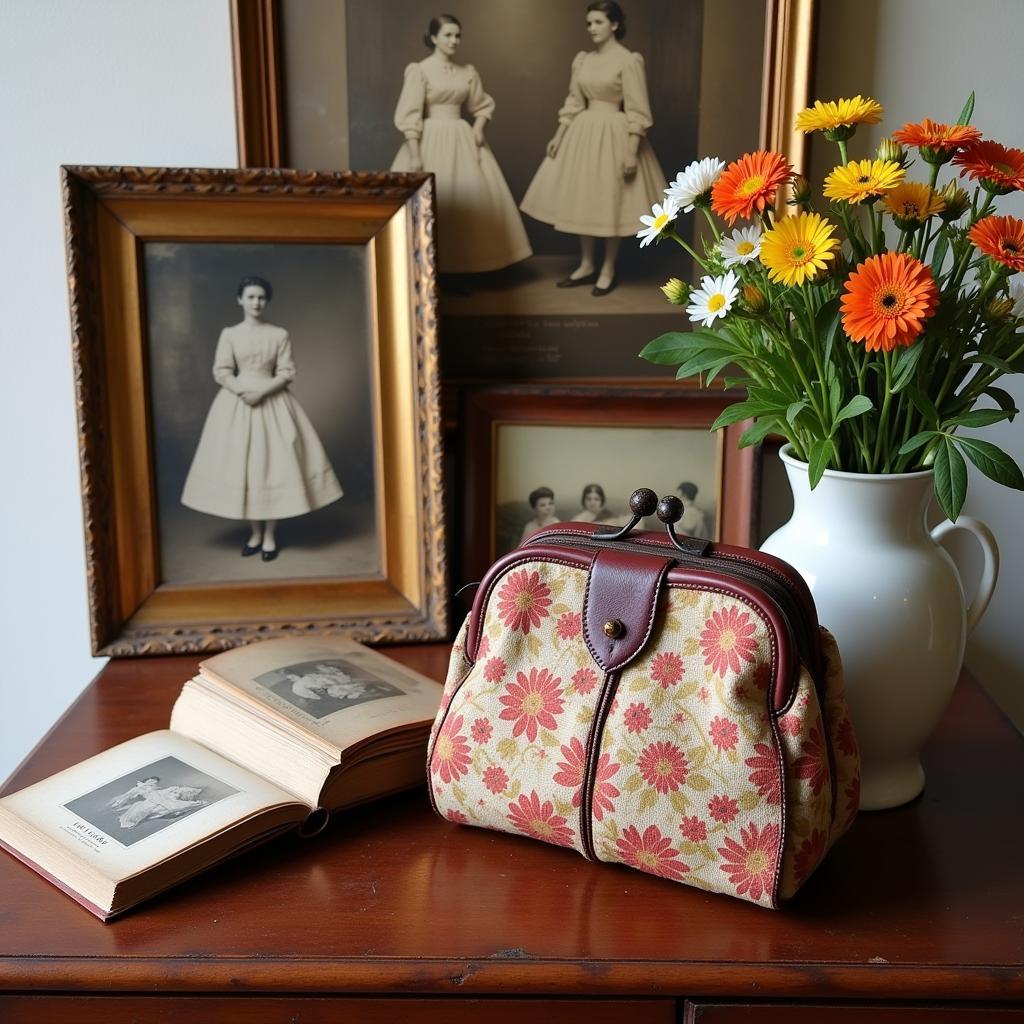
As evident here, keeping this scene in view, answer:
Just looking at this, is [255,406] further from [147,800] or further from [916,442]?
[916,442]

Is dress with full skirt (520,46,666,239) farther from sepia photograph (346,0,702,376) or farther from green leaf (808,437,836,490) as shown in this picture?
green leaf (808,437,836,490)

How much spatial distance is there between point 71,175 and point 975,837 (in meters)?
0.91

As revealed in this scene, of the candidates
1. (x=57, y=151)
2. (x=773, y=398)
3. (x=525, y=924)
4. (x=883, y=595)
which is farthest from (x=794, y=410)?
(x=57, y=151)

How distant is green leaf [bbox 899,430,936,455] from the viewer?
27.3 inches

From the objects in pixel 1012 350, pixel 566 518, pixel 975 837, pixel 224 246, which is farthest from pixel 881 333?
pixel 224 246

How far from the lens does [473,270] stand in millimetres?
1049

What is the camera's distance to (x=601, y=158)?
39.7 inches

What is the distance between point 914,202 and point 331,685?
54 cm

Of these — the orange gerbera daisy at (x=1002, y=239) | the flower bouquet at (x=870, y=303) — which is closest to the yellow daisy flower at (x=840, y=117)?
the flower bouquet at (x=870, y=303)

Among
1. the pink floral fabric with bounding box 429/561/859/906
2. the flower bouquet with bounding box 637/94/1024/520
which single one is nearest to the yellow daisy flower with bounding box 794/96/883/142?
the flower bouquet with bounding box 637/94/1024/520

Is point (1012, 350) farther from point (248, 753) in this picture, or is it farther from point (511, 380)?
point (248, 753)

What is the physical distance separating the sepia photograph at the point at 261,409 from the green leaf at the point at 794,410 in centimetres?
46

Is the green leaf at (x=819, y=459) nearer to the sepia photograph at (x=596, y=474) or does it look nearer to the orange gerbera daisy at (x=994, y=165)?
the orange gerbera daisy at (x=994, y=165)

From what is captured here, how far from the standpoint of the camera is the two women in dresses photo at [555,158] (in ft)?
3.25
